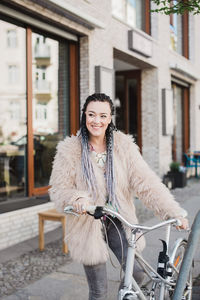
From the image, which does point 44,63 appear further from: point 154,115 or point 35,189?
point 154,115

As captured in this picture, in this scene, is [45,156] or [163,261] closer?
[163,261]

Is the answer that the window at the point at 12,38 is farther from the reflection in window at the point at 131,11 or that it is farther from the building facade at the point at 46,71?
the reflection in window at the point at 131,11

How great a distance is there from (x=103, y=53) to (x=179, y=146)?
7424mm

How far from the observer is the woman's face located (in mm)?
2604

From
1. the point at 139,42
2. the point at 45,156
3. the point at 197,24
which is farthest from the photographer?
the point at 197,24

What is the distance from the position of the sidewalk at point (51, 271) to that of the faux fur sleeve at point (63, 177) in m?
1.66

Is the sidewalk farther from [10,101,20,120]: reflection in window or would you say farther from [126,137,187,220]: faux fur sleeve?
[10,101,20,120]: reflection in window

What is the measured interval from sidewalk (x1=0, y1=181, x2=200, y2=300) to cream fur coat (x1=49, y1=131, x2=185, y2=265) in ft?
4.65

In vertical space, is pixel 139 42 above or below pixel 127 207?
above

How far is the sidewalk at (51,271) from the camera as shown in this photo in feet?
12.9

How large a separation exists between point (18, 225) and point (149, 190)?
152 inches

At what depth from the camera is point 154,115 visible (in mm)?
11648

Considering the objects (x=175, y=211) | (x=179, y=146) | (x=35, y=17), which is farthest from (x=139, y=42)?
(x=175, y=211)

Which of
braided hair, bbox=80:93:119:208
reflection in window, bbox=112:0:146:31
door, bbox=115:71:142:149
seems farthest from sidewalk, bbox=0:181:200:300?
door, bbox=115:71:142:149
